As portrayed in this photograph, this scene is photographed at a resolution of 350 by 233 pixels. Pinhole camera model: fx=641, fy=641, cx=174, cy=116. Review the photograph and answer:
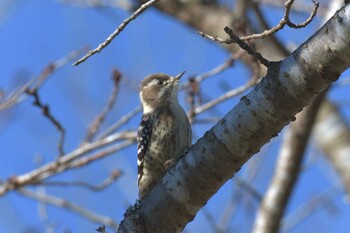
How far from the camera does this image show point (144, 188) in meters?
4.20

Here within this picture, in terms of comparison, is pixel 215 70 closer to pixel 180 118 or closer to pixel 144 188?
pixel 180 118

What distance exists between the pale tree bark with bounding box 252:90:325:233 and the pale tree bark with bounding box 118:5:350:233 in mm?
2082

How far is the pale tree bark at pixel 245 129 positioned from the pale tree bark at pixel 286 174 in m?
2.08

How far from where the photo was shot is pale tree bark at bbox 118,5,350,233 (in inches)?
91.1

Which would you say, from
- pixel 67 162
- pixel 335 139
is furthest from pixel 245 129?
pixel 335 139

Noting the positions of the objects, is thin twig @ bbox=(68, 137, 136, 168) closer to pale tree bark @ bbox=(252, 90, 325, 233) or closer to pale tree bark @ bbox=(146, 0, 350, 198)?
pale tree bark @ bbox=(252, 90, 325, 233)

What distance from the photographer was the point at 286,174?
4969mm

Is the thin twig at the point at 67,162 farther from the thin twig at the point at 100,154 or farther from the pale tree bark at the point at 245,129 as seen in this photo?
the pale tree bark at the point at 245,129

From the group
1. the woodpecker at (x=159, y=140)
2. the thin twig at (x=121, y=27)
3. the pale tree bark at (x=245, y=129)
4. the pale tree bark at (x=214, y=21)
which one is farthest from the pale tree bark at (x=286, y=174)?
the thin twig at (x=121, y=27)

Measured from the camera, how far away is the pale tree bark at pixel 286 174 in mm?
4844

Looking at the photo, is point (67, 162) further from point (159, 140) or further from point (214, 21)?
point (214, 21)

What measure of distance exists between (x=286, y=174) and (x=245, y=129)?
253 cm

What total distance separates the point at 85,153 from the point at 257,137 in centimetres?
231

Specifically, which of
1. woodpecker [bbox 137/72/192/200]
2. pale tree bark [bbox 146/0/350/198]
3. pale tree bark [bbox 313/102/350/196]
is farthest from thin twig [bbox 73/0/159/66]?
pale tree bark [bbox 313/102/350/196]
